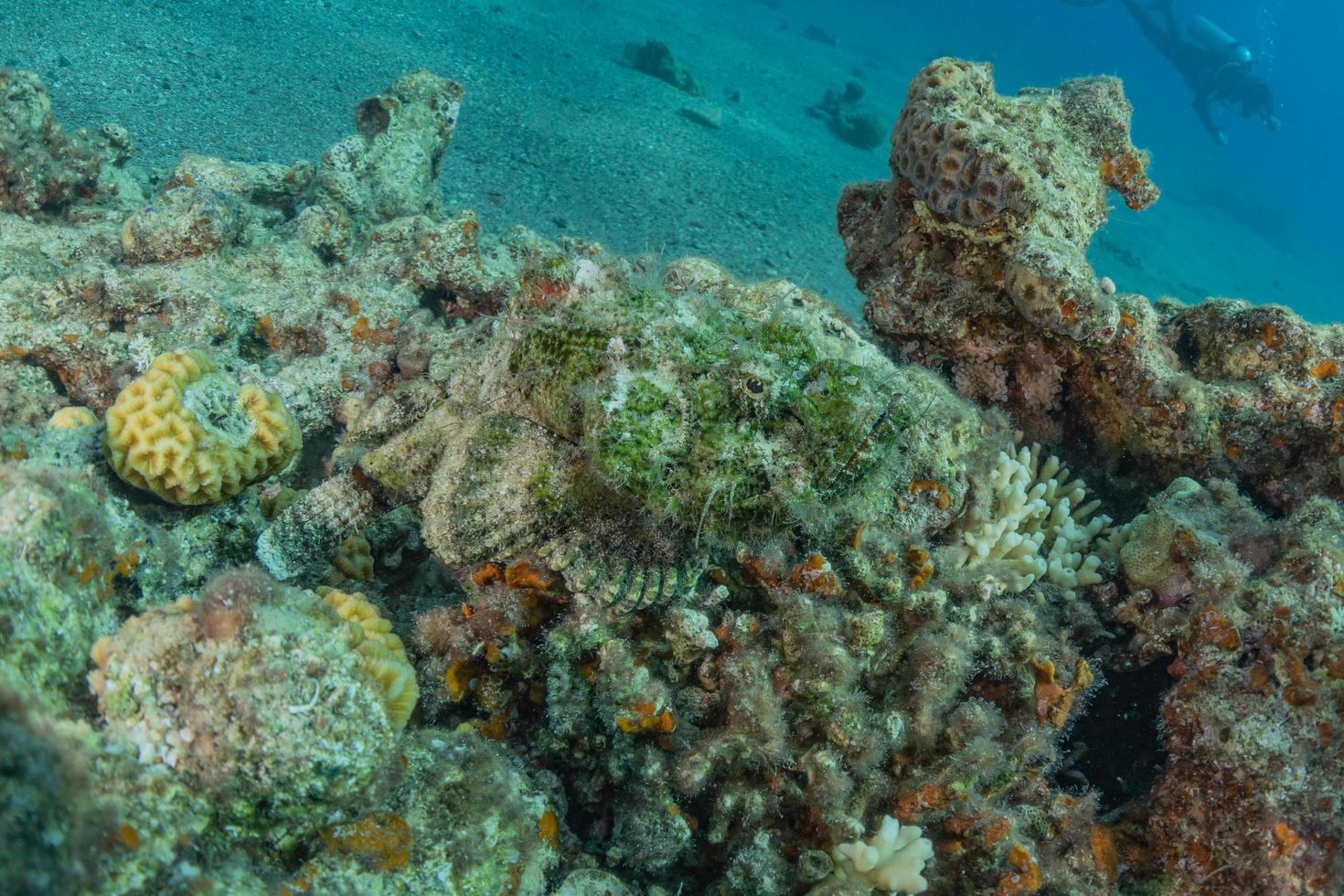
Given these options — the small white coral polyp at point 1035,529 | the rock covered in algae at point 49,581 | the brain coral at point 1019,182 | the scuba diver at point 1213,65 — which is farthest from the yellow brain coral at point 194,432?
the scuba diver at point 1213,65

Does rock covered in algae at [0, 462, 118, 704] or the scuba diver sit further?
the scuba diver

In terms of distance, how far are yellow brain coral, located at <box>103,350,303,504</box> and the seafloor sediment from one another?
0.02m

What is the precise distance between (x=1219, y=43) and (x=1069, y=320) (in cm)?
4219

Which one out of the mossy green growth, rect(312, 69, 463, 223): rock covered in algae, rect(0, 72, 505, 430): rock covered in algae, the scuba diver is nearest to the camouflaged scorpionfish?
the mossy green growth

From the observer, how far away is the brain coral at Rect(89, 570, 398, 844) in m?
1.73

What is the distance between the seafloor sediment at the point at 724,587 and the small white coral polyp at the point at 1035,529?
3 centimetres

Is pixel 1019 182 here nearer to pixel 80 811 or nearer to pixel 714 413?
pixel 714 413

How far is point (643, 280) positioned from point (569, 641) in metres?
1.73

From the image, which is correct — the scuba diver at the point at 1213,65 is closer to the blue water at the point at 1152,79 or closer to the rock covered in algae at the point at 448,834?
the blue water at the point at 1152,79

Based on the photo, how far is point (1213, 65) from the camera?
33.7m

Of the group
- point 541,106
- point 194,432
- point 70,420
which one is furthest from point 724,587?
point 541,106

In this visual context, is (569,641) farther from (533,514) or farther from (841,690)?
(841,690)

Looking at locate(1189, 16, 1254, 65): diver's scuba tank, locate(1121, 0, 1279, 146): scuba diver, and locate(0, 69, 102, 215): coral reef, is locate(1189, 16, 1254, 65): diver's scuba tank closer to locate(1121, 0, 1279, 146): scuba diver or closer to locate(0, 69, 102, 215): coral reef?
locate(1121, 0, 1279, 146): scuba diver

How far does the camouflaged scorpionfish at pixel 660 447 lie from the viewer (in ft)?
9.59
